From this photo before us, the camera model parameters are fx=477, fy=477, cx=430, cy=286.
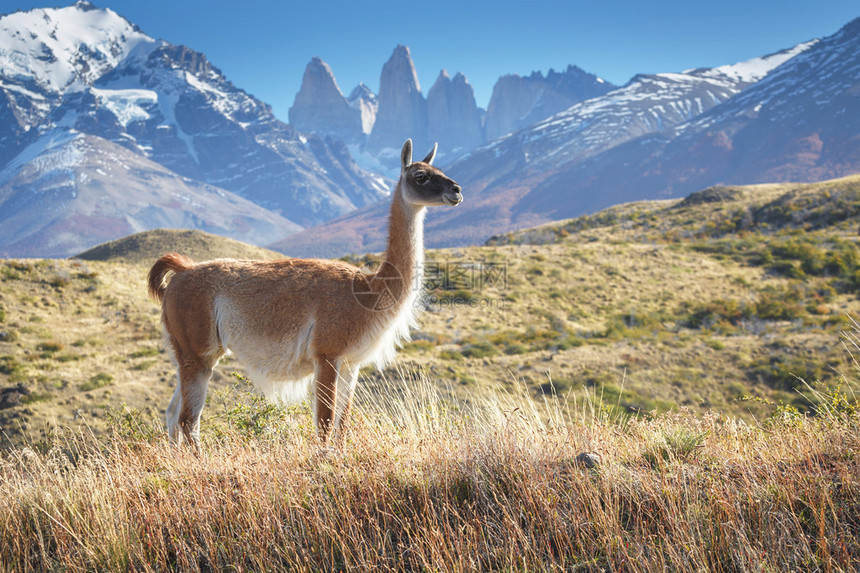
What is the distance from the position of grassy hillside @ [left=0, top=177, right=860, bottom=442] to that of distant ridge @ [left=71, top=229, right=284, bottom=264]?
45.1 feet

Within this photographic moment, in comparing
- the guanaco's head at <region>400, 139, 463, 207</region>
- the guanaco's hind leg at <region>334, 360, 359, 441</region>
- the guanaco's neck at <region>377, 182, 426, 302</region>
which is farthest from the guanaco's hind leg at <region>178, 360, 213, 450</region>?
the guanaco's head at <region>400, 139, 463, 207</region>

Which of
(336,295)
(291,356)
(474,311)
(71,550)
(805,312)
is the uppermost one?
(336,295)

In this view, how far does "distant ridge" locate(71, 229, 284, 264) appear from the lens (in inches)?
1597

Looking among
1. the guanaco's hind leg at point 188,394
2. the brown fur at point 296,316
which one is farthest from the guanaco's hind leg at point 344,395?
the guanaco's hind leg at point 188,394

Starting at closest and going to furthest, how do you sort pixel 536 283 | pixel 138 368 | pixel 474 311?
pixel 138 368 → pixel 474 311 → pixel 536 283

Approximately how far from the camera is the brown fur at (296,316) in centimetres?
466

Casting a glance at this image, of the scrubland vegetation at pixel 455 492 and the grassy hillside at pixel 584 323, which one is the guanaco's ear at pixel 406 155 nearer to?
the scrubland vegetation at pixel 455 492

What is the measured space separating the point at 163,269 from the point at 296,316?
1.82m

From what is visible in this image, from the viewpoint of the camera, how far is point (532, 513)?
108 inches

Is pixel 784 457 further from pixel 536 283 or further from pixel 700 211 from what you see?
pixel 700 211

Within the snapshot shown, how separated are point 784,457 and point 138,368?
53.9 ft

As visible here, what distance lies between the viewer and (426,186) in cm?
495

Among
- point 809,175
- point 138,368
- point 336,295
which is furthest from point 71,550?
point 809,175

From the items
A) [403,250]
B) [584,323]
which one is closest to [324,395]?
[403,250]
